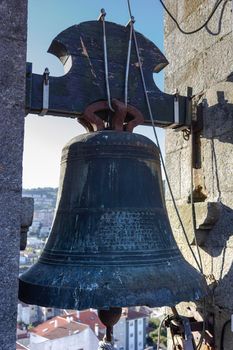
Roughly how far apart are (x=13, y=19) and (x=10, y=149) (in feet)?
1.71

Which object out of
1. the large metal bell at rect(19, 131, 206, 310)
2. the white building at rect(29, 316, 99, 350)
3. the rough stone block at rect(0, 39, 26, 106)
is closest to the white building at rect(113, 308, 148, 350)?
the white building at rect(29, 316, 99, 350)

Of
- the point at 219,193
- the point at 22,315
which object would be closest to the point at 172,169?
the point at 219,193

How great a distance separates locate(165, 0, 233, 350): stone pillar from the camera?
2.23m

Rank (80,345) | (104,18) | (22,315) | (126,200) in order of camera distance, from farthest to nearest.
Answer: (22,315)
(80,345)
(104,18)
(126,200)

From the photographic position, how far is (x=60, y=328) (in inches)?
933

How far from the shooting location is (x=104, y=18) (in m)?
2.18

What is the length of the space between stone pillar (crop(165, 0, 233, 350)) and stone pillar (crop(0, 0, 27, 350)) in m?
1.10

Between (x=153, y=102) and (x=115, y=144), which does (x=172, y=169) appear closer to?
(x=153, y=102)

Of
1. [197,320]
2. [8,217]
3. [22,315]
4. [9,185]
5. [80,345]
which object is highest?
[9,185]

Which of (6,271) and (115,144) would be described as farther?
(115,144)

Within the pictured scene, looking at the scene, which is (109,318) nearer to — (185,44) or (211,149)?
(211,149)

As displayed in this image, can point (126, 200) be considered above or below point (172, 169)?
below

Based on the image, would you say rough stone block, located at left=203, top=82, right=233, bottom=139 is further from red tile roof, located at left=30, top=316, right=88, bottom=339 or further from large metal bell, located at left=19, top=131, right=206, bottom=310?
red tile roof, located at left=30, top=316, right=88, bottom=339

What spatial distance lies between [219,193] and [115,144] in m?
0.74
